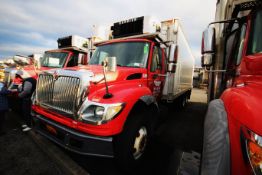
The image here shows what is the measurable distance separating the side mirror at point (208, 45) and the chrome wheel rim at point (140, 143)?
160 cm

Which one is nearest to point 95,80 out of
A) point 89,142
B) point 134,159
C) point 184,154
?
point 89,142

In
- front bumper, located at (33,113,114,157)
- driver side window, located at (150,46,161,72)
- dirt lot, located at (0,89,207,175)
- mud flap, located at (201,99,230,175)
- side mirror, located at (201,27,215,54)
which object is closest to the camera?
mud flap, located at (201,99,230,175)

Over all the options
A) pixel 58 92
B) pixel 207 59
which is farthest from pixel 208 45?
pixel 58 92

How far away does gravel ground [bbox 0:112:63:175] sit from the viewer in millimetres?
2357

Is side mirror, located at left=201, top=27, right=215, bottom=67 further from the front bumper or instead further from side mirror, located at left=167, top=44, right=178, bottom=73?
the front bumper

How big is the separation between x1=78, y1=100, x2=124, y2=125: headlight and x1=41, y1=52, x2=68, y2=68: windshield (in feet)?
17.3

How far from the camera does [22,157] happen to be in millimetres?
2721

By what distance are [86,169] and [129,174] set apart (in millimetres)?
739

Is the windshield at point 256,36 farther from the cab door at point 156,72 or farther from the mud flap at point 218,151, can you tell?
the cab door at point 156,72

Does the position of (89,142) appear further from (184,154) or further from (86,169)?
(184,154)

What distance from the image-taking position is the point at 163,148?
131 inches

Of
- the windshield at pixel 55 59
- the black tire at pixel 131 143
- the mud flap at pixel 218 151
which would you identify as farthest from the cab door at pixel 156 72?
the windshield at pixel 55 59

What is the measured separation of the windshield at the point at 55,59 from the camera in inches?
263

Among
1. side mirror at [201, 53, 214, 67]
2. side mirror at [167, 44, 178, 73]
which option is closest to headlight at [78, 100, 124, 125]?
side mirror at [201, 53, 214, 67]
